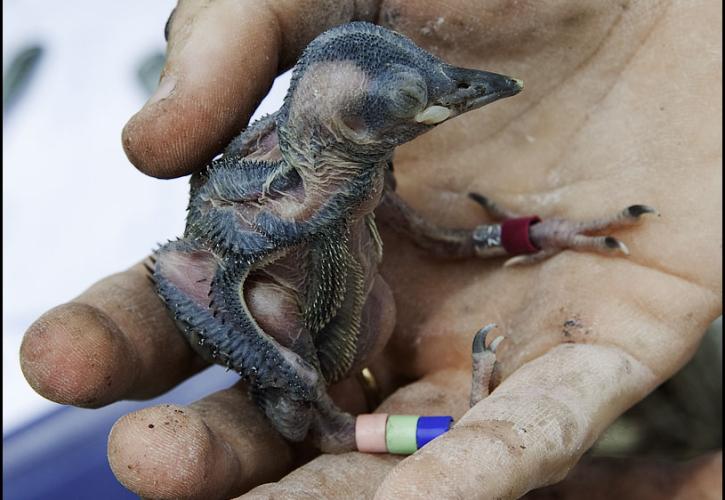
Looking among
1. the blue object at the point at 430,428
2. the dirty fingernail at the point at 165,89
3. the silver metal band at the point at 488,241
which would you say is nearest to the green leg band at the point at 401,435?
the blue object at the point at 430,428

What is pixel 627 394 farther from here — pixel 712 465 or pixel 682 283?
pixel 712 465

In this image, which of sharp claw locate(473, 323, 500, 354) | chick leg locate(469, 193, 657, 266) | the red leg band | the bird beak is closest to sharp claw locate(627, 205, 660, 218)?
chick leg locate(469, 193, 657, 266)

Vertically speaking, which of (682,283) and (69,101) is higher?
(69,101)

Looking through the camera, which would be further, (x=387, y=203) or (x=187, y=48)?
(x=387, y=203)

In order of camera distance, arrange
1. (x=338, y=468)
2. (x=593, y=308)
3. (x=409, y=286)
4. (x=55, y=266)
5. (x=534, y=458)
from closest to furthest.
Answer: (x=534, y=458) < (x=338, y=468) < (x=593, y=308) < (x=409, y=286) < (x=55, y=266)

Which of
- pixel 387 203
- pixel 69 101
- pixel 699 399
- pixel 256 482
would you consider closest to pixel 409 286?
pixel 387 203

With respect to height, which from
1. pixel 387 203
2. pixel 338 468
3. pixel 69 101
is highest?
pixel 69 101

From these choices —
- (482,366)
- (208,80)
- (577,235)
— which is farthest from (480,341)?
(208,80)
